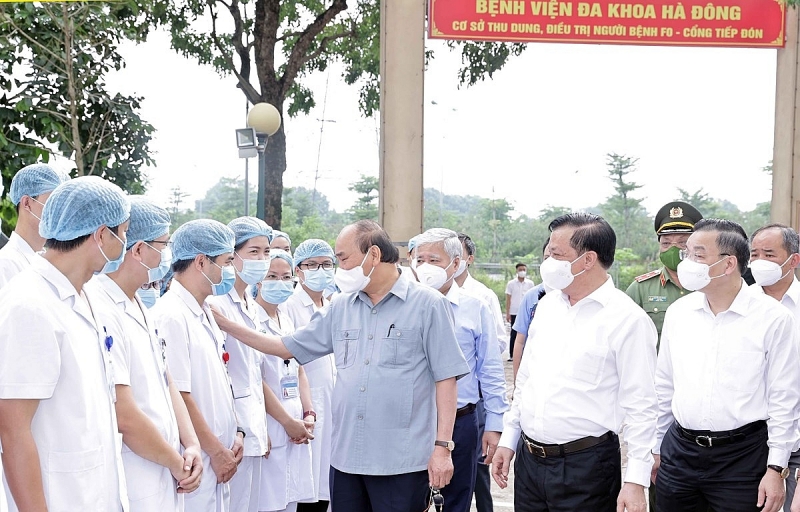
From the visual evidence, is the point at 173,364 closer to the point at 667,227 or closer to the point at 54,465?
the point at 54,465

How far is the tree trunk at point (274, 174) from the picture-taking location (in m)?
16.0

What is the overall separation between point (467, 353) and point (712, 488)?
1.80 metres

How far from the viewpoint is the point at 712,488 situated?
A: 3959 millimetres

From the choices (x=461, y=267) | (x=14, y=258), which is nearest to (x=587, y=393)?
(x=461, y=267)

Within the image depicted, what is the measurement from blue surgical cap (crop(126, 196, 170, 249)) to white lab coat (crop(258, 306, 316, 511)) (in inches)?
62.6

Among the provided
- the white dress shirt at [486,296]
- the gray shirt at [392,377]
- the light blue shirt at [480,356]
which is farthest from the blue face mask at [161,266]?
the white dress shirt at [486,296]

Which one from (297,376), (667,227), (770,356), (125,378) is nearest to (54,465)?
(125,378)

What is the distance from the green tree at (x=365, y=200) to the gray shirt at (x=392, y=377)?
62.6 feet

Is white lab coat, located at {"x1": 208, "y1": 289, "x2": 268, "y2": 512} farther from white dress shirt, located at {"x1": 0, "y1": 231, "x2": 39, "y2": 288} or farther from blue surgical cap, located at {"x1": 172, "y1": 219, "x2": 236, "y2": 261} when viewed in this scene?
white dress shirt, located at {"x1": 0, "y1": 231, "x2": 39, "y2": 288}

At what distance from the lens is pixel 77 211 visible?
2.79 m

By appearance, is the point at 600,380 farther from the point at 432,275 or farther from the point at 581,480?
the point at 432,275

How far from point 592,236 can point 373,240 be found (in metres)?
1.01

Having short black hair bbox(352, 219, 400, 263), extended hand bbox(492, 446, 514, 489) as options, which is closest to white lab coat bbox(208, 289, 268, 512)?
short black hair bbox(352, 219, 400, 263)

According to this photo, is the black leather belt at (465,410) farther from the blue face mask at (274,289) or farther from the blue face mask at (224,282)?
the blue face mask at (224,282)
